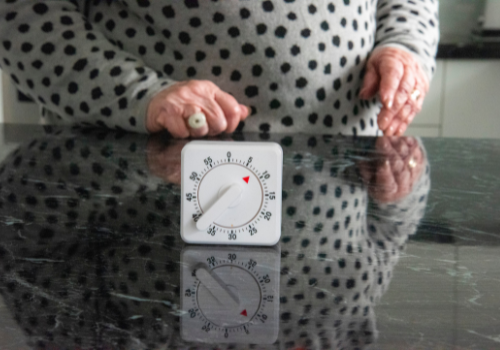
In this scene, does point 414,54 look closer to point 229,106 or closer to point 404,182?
point 229,106

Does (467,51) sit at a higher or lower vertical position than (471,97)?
higher

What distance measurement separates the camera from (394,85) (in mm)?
1103

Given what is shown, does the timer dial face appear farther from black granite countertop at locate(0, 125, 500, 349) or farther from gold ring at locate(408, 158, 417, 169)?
gold ring at locate(408, 158, 417, 169)

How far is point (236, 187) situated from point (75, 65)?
2.33 feet

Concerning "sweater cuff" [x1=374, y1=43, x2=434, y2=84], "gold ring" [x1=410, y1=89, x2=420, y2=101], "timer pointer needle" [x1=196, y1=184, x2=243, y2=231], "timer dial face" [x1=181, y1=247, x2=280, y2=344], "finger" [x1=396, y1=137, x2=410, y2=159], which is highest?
"sweater cuff" [x1=374, y1=43, x2=434, y2=84]

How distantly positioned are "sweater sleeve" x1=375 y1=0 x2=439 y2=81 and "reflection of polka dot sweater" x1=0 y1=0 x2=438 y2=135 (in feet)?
0.39

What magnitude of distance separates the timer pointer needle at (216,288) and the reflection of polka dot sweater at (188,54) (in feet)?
2.26

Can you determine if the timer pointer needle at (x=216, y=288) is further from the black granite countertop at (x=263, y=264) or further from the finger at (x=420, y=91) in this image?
the finger at (x=420, y=91)

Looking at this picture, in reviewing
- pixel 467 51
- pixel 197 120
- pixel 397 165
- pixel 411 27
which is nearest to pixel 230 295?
pixel 397 165

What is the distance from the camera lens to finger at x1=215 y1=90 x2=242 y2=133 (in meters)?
1.02

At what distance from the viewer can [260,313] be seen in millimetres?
336

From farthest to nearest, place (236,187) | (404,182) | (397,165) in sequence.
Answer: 1. (397,165)
2. (404,182)
3. (236,187)

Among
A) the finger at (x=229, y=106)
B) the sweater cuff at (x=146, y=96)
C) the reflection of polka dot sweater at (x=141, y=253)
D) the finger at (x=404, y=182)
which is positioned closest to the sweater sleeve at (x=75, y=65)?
the sweater cuff at (x=146, y=96)

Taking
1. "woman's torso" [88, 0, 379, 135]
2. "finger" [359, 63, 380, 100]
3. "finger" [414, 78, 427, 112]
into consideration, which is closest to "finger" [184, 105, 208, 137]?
"woman's torso" [88, 0, 379, 135]
